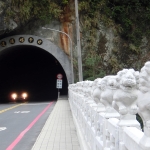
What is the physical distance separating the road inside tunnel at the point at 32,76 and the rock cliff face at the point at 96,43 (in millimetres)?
11030

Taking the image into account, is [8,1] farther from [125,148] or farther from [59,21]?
[125,148]

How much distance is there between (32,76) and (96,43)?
66.3 ft

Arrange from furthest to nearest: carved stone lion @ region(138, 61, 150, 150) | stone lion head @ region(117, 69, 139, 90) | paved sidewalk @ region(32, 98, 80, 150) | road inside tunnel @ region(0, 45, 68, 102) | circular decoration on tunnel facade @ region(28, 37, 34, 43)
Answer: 1. road inside tunnel @ region(0, 45, 68, 102)
2. circular decoration on tunnel facade @ region(28, 37, 34, 43)
3. paved sidewalk @ region(32, 98, 80, 150)
4. stone lion head @ region(117, 69, 139, 90)
5. carved stone lion @ region(138, 61, 150, 150)

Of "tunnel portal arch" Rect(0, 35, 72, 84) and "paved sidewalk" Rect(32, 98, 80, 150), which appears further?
"tunnel portal arch" Rect(0, 35, 72, 84)

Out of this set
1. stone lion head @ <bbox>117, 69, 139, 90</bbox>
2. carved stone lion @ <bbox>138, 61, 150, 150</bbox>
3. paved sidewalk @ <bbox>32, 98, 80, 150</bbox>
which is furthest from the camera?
paved sidewalk @ <bbox>32, 98, 80, 150</bbox>

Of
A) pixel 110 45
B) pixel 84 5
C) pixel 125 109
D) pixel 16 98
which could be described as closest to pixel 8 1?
pixel 84 5

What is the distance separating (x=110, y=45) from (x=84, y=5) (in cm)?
471

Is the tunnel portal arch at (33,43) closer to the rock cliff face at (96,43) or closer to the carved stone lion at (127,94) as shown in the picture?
the rock cliff face at (96,43)

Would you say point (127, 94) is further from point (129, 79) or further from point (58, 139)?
point (58, 139)

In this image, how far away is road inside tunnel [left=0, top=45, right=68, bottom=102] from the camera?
49.8m

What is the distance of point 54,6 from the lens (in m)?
36.9

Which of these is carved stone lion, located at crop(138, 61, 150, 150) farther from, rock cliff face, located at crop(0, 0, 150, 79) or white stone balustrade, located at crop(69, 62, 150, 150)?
rock cliff face, located at crop(0, 0, 150, 79)

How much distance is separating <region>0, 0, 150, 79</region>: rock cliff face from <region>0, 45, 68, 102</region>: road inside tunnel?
11030mm

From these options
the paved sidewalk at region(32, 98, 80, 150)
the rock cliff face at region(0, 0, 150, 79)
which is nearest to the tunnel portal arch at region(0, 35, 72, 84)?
the rock cliff face at region(0, 0, 150, 79)
